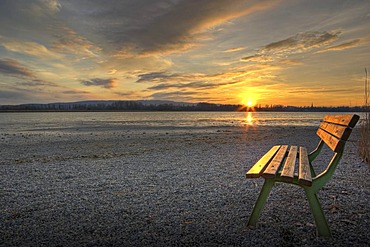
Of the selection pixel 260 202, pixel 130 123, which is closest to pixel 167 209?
pixel 260 202

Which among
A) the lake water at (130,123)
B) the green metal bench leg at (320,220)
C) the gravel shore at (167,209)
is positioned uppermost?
the green metal bench leg at (320,220)

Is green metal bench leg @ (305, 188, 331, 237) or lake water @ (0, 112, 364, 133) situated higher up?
green metal bench leg @ (305, 188, 331, 237)

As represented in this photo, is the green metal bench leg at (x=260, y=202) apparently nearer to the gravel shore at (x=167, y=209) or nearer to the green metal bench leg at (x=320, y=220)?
the gravel shore at (x=167, y=209)

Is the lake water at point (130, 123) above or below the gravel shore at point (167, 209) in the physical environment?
below

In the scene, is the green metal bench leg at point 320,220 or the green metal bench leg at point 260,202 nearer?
the green metal bench leg at point 320,220

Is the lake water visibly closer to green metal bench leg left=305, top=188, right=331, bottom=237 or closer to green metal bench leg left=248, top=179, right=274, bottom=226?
green metal bench leg left=248, top=179, right=274, bottom=226

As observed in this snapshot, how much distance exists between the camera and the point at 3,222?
3479 mm

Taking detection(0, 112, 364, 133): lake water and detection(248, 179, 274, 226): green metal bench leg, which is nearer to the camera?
detection(248, 179, 274, 226): green metal bench leg

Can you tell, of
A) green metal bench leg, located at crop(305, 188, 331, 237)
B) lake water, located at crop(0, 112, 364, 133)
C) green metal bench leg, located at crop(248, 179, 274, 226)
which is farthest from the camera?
lake water, located at crop(0, 112, 364, 133)

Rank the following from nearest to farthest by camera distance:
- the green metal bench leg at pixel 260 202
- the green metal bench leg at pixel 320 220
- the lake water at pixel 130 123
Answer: the green metal bench leg at pixel 320 220 < the green metal bench leg at pixel 260 202 < the lake water at pixel 130 123

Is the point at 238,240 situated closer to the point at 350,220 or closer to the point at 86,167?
the point at 350,220

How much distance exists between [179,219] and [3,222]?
2346mm

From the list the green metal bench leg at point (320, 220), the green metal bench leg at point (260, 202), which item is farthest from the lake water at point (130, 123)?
the green metal bench leg at point (320, 220)

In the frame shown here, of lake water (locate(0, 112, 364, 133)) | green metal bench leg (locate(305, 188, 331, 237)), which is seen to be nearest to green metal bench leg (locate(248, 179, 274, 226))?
green metal bench leg (locate(305, 188, 331, 237))
